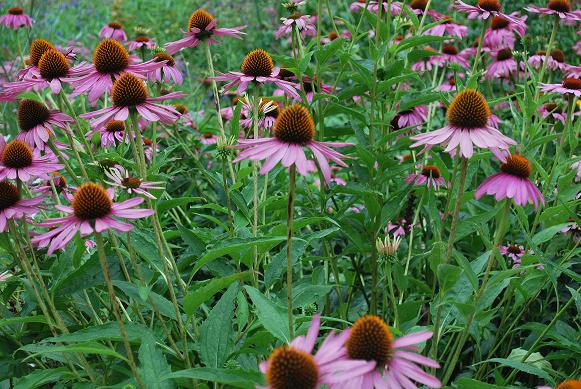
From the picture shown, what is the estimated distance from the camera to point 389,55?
2223mm

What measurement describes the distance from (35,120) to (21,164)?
0.66 feet

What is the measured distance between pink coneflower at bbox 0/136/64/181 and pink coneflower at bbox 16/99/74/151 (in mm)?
106

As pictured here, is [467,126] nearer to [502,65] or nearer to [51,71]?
[51,71]

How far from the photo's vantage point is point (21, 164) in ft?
4.87

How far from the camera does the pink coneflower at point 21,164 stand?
146cm

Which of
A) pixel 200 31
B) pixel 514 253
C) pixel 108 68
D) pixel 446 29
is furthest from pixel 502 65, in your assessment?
pixel 108 68

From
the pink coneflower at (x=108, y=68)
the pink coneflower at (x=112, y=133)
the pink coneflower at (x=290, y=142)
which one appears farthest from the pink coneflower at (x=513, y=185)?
the pink coneflower at (x=112, y=133)

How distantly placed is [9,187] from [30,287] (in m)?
0.27

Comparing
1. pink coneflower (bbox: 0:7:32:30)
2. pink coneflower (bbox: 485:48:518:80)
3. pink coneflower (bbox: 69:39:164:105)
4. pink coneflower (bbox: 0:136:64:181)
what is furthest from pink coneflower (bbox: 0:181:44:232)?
pink coneflower (bbox: 485:48:518:80)

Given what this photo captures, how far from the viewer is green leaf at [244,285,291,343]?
1301 millimetres

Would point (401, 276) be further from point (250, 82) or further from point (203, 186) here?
point (203, 186)

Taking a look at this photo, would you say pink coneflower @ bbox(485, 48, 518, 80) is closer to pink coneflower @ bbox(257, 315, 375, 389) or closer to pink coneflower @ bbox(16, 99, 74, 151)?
pink coneflower @ bbox(16, 99, 74, 151)

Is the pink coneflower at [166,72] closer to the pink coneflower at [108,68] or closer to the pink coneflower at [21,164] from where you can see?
the pink coneflower at [108,68]

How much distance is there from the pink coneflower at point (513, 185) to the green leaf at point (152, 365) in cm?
71
